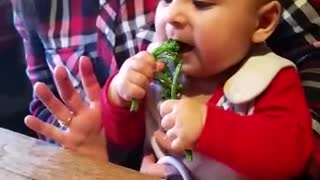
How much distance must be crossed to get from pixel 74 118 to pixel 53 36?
0.27 meters

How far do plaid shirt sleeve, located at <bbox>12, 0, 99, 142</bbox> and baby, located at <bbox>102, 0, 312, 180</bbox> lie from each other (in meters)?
0.26

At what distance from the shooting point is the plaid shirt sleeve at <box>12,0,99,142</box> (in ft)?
4.21

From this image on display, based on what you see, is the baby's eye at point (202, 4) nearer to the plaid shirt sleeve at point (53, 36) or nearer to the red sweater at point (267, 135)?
the red sweater at point (267, 135)

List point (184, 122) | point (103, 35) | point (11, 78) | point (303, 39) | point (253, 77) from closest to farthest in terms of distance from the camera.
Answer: point (184, 122) < point (253, 77) < point (303, 39) < point (103, 35) < point (11, 78)

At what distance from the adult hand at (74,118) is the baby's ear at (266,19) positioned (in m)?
0.26

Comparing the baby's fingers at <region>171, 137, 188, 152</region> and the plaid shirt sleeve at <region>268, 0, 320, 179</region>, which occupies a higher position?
the plaid shirt sleeve at <region>268, 0, 320, 179</region>

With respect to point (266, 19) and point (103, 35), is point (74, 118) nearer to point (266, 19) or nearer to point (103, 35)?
point (103, 35)

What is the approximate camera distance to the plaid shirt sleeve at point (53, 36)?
1282mm

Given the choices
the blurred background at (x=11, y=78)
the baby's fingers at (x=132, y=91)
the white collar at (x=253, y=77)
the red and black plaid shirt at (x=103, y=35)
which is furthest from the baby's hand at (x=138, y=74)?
the blurred background at (x=11, y=78)

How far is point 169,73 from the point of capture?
3.34 ft

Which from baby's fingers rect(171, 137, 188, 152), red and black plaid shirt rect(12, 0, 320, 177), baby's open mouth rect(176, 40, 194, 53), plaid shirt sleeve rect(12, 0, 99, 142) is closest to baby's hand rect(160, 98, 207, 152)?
baby's fingers rect(171, 137, 188, 152)

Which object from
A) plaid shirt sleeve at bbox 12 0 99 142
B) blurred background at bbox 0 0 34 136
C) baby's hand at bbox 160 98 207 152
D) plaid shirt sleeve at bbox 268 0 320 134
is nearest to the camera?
baby's hand at bbox 160 98 207 152

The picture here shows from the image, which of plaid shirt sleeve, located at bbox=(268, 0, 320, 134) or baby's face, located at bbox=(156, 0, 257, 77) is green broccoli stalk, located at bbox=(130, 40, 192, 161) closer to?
baby's face, located at bbox=(156, 0, 257, 77)

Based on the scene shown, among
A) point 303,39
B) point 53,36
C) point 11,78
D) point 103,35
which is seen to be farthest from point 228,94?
point 11,78
